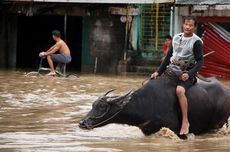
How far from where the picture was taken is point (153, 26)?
68.8 feet

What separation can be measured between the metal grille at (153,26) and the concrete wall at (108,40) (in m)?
0.75

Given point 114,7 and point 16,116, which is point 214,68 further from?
point 16,116

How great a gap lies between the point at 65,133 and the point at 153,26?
45.2 ft

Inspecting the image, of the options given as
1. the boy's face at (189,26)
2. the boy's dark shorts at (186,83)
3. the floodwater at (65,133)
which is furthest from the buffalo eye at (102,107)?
the boy's face at (189,26)

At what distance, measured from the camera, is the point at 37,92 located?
12594mm

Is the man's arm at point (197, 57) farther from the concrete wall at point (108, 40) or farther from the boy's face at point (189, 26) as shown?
the concrete wall at point (108, 40)

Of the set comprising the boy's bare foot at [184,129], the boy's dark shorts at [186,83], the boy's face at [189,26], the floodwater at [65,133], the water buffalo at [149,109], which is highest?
the boy's face at [189,26]

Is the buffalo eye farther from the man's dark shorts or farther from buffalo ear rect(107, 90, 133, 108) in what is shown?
the man's dark shorts

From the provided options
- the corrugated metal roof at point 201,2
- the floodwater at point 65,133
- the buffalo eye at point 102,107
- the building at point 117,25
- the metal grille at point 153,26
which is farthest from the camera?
the metal grille at point 153,26

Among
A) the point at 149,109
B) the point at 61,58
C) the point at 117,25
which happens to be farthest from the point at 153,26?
the point at 149,109

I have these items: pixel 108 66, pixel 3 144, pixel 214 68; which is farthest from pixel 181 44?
pixel 108 66

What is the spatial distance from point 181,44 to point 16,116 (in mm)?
3007

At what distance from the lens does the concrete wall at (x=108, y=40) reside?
21.2m

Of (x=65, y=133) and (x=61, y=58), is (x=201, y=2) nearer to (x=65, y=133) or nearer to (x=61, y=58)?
(x=61, y=58)
